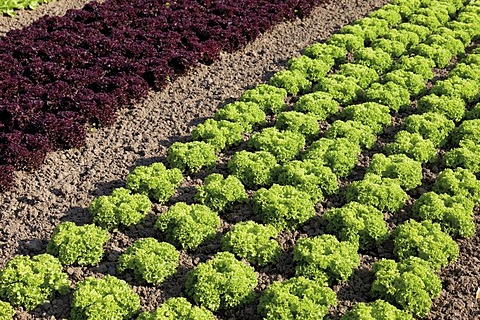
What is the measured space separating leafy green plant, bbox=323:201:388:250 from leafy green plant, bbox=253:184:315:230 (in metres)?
0.40

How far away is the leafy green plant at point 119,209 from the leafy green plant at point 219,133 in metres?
2.06

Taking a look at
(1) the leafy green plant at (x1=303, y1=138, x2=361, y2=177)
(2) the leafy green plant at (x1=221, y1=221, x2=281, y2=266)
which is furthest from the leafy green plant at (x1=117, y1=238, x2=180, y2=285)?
(1) the leafy green plant at (x1=303, y1=138, x2=361, y2=177)

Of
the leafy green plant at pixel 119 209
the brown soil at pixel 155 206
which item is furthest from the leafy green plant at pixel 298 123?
the leafy green plant at pixel 119 209

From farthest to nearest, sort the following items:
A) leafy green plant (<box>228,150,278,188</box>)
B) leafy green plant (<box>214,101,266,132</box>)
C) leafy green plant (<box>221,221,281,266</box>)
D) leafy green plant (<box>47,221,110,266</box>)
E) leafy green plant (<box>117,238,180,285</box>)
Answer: leafy green plant (<box>214,101,266,132</box>), leafy green plant (<box>228,150,278,188</box>), leafy green plant (<box>221,221,281,266</box>), leafy green plant (<box>47,221,110,266</box>), leafy green plant (<box>117,238,180,285</box>)

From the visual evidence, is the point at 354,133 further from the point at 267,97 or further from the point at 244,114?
the point at 244,114

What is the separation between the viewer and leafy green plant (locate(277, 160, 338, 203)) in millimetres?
10008

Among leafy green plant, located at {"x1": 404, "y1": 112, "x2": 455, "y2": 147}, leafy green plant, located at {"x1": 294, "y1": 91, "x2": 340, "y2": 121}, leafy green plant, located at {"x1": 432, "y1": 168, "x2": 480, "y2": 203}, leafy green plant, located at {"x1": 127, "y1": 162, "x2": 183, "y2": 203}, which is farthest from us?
leafy green plant, located at {"x1": 294, "y1": 91, "x2": 340, "y2": 121}

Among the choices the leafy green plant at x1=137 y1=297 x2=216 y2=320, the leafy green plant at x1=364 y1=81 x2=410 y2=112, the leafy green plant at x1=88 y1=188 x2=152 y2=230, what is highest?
the leafy green plant at x1=88 y1=188 x2=152 y2=230

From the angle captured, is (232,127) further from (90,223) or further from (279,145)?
(90,223)

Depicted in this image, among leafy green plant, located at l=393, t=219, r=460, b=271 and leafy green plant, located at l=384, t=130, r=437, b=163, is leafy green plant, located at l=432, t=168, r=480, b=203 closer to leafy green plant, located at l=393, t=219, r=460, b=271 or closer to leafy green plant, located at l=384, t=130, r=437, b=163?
leafy green plant, located at l=384, t=130, r=437, b=163

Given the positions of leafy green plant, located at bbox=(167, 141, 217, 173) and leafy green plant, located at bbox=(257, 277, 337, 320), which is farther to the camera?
leafy green plant, located at bbox=(167, 141, 217, 173)

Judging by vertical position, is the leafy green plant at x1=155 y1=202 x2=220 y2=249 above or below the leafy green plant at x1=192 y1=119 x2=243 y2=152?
below

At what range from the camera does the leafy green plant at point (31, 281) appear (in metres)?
7.99

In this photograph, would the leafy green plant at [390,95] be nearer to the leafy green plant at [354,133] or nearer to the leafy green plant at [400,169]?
the leafy green plant at [354,133]
